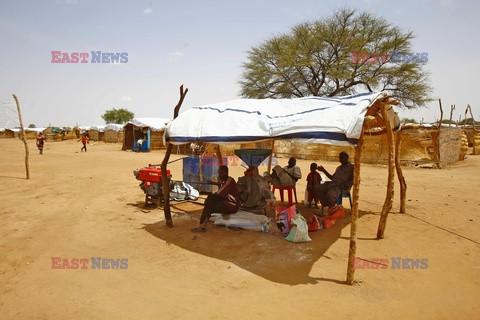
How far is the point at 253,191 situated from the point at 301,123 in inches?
93.5

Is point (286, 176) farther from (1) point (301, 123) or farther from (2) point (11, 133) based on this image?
(2) point (11, 133)

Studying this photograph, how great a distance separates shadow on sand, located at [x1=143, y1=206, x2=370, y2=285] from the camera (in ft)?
14.6

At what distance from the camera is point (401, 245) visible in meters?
5.38

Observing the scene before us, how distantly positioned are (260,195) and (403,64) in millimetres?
19555

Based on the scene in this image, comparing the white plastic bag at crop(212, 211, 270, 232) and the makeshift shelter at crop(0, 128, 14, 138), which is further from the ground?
the makeshift shelter at crop(0, 128, 14, 138)

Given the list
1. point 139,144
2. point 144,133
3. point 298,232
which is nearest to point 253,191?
point 298,232

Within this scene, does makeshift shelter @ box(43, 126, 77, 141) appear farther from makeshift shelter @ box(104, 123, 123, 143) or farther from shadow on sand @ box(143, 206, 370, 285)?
shadow on sand @ box(143, 206, 370, 285)

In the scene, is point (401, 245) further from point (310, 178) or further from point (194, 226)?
point (194, 226)

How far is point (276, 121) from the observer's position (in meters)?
5.25

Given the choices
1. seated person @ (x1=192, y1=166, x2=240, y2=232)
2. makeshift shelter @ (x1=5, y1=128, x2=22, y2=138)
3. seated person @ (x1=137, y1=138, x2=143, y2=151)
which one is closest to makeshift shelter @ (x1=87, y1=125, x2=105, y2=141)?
seated person @ (x1=137, y1=138, x2=143, y2=151)

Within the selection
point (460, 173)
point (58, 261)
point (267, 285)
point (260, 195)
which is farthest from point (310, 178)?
point (460, 173)

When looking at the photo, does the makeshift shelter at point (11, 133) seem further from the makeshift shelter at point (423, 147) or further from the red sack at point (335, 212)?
the red sack at point (335, 212)

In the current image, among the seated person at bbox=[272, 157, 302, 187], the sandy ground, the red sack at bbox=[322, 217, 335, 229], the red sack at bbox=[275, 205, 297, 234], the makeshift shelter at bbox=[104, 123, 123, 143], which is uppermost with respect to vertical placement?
the makeshift shelter at bbox=[104, 123, 123, 143]

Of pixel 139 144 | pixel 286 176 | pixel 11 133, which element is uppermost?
pixel 11 133
